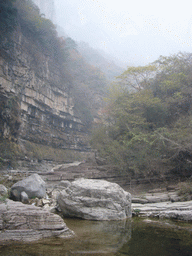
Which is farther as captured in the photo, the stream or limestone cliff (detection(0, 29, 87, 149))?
limestone cliff (detection(0, 29, 87, 149))

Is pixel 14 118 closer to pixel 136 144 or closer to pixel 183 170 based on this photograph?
pixel 136 144

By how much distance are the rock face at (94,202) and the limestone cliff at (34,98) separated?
2301cm

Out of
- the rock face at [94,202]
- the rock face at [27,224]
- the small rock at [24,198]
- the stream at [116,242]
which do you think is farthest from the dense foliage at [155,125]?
the rock face at [27,224]

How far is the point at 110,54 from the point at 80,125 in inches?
3248

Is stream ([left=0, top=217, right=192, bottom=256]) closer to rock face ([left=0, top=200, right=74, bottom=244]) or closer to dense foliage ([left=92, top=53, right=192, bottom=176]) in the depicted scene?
rock face ([left=0, top=200, right=74, bottom=244])

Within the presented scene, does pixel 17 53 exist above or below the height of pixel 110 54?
below

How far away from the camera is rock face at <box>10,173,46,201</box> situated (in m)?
7.53

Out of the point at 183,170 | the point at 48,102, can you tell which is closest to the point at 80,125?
the point at 48,102

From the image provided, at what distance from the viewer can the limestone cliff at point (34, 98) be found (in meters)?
27.6

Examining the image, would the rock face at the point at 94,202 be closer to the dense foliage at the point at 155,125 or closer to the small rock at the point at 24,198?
the small rock at the point at 24,198

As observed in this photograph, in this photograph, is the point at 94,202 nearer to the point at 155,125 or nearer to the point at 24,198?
the point at 24,198

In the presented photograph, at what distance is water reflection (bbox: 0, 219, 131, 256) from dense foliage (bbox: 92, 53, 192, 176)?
7.39 meters

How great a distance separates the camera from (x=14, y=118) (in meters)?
27.7

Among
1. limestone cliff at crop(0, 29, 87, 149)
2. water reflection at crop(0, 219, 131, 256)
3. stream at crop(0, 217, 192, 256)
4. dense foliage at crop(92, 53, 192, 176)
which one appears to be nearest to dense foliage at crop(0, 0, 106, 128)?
limestone cliff at crop(0, 29, 87, 149)
